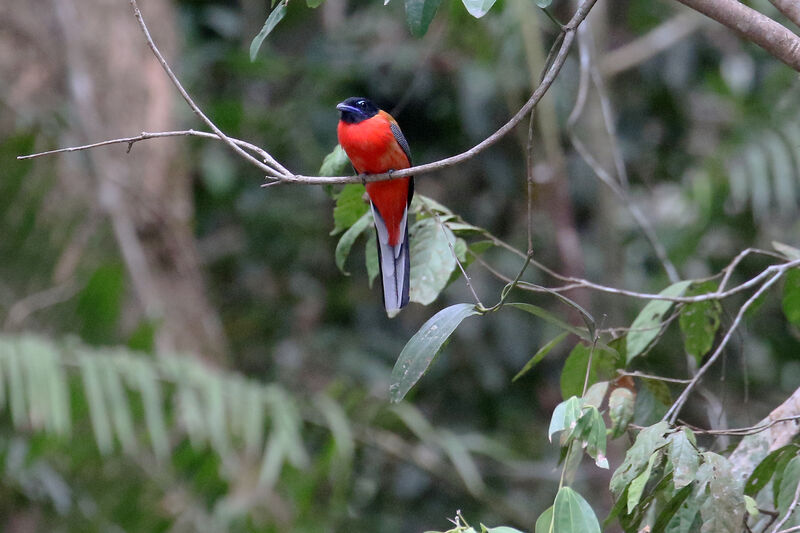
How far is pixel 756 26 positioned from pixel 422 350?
93 centimetres

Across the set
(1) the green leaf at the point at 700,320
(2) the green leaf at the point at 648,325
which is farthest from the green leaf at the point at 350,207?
(1) the green leaf at the point at 700,320

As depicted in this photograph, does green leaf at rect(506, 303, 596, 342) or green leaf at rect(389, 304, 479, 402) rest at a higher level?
green leaf at rect(506, 303, 596, 342)

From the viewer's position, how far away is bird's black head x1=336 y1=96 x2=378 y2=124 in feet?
11.0

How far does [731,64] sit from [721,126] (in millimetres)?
483

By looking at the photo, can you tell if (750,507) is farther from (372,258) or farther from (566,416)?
(372,258)

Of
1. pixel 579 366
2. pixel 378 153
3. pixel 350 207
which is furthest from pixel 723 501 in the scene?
pixel 378 153

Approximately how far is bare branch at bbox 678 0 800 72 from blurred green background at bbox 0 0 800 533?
255 centimetres

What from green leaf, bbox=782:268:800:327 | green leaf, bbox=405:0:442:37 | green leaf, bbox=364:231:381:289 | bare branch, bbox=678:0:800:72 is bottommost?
green leaf, bbox=364:231:381:289

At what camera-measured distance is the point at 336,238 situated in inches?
247

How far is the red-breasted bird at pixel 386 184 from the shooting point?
279 centimetres

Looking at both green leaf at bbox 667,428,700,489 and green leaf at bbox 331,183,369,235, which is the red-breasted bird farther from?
green leaf at bbox 667,428,700,489

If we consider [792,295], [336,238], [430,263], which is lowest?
[336,238]

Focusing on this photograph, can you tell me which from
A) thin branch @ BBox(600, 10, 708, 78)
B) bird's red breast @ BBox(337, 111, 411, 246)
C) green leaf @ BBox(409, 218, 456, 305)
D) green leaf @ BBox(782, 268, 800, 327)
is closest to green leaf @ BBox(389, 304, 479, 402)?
green leaf @ BBox(409, 218, 456, 305)

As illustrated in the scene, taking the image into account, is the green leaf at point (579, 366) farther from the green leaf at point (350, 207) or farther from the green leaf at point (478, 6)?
the green leaf at point (478, 6)
